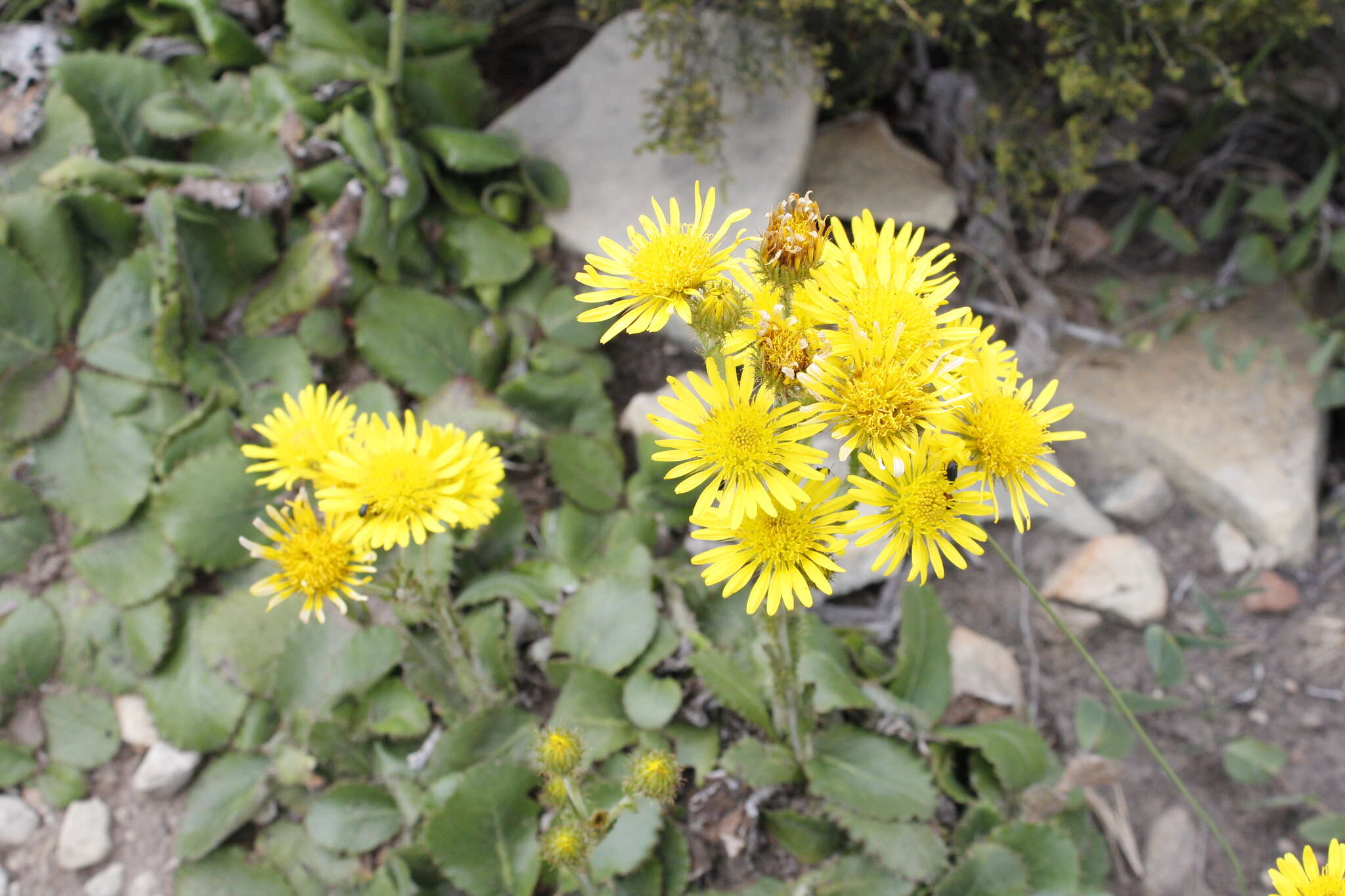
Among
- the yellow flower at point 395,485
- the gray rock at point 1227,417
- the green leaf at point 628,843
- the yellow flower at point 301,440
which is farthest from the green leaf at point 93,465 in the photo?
the gray rock at point 1227,417

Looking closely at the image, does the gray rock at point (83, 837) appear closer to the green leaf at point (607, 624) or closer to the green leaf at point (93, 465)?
the green leaf at point (93, 465)

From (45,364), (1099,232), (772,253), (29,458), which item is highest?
(772,253)

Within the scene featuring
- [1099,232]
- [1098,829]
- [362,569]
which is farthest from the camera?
[1099,232]

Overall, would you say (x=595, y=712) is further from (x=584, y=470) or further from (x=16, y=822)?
(x=16, y=822)

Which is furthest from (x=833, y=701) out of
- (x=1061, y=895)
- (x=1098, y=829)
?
(x=1098, y=829)

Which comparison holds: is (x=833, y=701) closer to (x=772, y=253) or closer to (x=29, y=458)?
(x=772, y=253)

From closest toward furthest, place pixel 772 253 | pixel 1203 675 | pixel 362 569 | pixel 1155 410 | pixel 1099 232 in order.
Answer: pixel 772 253
pixel 362 569
pixel 1203 675
pixel 1155 410
pixel 1099 232
